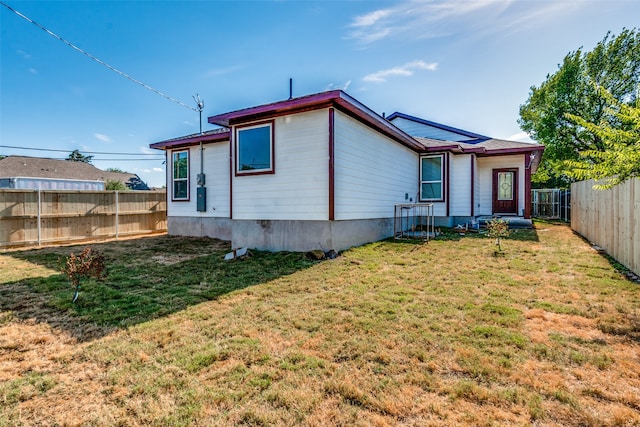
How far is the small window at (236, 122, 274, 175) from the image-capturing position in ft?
24.2

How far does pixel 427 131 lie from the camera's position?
51.6 feet

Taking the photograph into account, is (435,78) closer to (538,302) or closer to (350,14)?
(350,14)

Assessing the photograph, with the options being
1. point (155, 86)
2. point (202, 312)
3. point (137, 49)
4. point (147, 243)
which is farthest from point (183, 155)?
point (202, 312)

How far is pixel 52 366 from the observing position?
2518 mm

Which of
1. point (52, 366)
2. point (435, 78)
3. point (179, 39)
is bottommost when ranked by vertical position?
point (52, 366)

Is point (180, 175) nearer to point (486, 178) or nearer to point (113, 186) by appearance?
point (486, 178)

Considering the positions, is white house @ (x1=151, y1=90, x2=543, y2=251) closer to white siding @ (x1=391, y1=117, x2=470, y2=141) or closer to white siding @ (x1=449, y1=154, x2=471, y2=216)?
white siding @ (x1=449, y1=154, x2=471, y2=216)

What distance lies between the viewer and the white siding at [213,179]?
1019 cm

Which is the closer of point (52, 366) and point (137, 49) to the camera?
point (52, 366)

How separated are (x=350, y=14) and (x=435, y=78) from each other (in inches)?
154

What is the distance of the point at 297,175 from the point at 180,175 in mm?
6326

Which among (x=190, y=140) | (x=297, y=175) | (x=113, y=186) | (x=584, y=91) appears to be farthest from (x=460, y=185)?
(x=113, y=186)

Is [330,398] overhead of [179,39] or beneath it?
beneath

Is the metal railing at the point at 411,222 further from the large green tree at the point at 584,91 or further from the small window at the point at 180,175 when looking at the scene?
the large green tree at the point at 584,91
